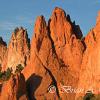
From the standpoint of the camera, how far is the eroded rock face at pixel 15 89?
211 feet

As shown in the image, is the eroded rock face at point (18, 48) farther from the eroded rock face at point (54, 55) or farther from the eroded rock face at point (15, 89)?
the eroded rock face at point (15, 89)

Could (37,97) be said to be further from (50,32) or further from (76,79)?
(50,32)

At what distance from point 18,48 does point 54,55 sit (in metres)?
40.1

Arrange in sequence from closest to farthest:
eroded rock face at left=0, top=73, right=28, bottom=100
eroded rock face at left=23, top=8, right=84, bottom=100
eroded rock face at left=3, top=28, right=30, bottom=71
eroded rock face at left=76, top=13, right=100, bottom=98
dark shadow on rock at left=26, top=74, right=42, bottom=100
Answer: eroded rock face at left=76, top=13, right=100, bottom=98
eroded rock face at left=0, top=73, right=28, bottom=100
dark shadow on rock at left=26, top=74, right=42, bottom=100
eroded rock face at left=23, top=8, right=84, bottom=100
eroded rock face at left=3, top=28, right=30, bottom=71

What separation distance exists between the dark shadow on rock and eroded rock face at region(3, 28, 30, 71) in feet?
133

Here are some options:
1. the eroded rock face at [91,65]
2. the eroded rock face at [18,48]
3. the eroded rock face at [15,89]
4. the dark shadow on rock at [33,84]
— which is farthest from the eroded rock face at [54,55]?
the eroded rock face at [18,48]

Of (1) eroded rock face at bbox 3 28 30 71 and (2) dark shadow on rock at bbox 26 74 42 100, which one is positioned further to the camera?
(1) eroded rock face at bbox 3 28 30 71

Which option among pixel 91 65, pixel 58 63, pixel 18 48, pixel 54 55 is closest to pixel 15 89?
pixel 58 63

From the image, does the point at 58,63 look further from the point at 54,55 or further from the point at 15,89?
the point at 15,89

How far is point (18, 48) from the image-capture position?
110312 mm

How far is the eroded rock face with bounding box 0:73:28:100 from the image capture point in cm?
6444

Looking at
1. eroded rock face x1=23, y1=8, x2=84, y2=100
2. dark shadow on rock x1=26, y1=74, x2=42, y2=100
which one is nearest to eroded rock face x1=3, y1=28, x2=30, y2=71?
eroded rock face x1=23, y1=8, x2=84, y2=100

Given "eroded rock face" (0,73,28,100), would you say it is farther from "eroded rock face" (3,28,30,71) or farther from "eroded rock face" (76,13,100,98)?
"eroded rock face" (3,28,30,71)

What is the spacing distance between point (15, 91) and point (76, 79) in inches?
359
